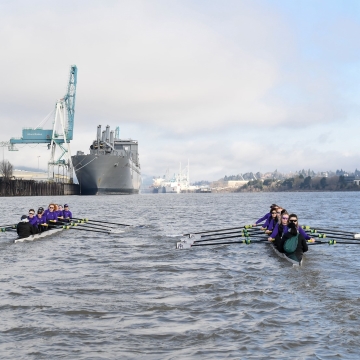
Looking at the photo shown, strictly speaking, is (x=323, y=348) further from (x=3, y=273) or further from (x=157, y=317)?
(x=3, y=273)

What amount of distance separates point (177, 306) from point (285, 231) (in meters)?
7.55

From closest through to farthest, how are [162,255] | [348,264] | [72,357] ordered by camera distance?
[72,357], [348,264], [162,255]

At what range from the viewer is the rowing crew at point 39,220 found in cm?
2258

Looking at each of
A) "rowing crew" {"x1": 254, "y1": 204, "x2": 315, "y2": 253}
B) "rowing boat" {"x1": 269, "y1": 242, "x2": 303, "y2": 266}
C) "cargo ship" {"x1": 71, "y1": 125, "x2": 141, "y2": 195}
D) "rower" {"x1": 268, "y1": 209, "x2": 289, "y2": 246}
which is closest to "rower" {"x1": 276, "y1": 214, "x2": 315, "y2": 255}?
"rowing crew" {"x1": 254, "y1": 204, "x2": 315, "y2": 253}

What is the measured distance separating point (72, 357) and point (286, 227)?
36.0 feet

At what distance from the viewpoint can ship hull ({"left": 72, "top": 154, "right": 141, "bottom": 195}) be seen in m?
105

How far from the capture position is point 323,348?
8.27m

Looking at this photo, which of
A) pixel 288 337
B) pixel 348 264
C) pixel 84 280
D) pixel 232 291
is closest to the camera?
pixel 288 337

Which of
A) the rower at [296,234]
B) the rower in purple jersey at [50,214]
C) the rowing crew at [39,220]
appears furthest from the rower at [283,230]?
the rower in purple jersey at [50,214]

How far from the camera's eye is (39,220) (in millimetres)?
24688

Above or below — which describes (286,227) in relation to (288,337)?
above

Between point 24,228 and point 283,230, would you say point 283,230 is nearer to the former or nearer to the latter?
point 283,230

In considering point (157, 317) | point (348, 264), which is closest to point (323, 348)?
point (157, 317)

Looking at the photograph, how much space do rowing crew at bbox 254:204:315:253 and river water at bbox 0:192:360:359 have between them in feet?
1.92
